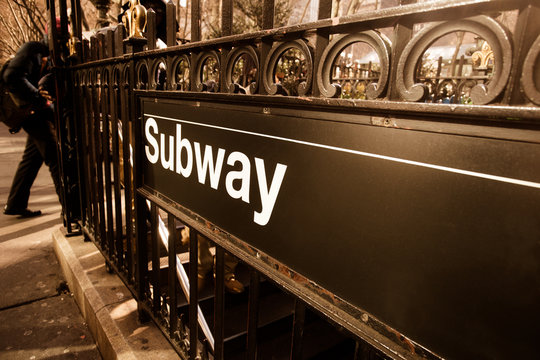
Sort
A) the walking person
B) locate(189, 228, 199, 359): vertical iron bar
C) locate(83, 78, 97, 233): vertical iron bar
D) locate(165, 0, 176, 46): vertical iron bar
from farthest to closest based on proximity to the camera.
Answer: the walking person < locate(83, 78, 97, 233): vertical iron bar < locate(189, 228, 199, 359): vertical iron bar < locate(165, 0, 176, 46): vertical iron bar

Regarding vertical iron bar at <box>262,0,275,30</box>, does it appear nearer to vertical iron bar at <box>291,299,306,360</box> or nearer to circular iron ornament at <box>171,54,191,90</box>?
circular iron ornament at <box>171,54,191,90</box>

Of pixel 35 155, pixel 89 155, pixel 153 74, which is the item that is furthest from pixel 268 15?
pixel 35 155

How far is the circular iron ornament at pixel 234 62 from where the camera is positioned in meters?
1.04

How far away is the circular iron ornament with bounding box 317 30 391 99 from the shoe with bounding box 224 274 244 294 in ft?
6.58

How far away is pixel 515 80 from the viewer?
0.57m

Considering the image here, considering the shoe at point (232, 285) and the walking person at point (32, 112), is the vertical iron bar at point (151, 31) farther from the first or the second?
the walking person at point (32, 112)

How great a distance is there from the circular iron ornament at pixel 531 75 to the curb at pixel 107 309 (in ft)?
6.27

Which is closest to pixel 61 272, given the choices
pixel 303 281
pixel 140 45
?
pixel 140 45

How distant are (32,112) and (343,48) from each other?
386 centimetres

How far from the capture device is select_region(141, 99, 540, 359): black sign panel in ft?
1.87

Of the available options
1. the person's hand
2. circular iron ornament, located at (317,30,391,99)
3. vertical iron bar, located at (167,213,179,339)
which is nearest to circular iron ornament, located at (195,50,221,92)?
circular iron ornament, located at (317,30,391,99)

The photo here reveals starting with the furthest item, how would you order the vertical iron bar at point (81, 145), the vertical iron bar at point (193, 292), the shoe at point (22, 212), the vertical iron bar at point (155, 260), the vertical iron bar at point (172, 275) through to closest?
the shoe at point (22, 212), the vertical iron bar at point (81, 145), the vertical iron bar at point (155, 260), the vertical iron bar at point (172, 275), the vertical iron bar at point (193, 292)

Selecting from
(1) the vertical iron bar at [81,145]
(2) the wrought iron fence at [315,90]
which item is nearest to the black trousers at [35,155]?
(1) the vertical iron bar at [81,145]

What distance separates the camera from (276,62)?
3.24 feet
